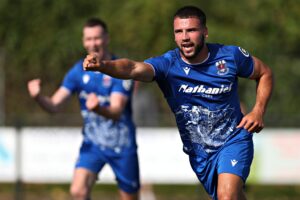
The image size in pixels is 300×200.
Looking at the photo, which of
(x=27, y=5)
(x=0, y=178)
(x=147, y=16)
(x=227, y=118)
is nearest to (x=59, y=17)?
(x=27, y=5)

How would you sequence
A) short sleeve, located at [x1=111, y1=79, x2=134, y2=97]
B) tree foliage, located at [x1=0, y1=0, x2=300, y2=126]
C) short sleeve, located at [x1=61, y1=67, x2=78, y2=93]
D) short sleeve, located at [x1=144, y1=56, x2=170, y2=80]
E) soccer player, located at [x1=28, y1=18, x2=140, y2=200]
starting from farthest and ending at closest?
tree foliage, located at [x1=0, y1=0, x2=300, y2=126] < short sleeve, located at [x1=61, y1=67, x2=78, y2=93] < short sleeve, located at [x1=111, y1=79, x2=134, y2=97] < soccer player, located at [x1=28, y1=18, x2=140, y2=200] < short sleeve, located at [x1=144, y1=56, x2=170, y2=80]

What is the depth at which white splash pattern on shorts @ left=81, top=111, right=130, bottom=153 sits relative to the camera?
32.9ft

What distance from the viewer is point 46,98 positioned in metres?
9.76

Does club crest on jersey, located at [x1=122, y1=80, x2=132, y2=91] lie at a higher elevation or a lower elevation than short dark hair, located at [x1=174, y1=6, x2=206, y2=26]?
lower

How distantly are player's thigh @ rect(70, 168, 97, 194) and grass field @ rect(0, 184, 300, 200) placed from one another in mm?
5819

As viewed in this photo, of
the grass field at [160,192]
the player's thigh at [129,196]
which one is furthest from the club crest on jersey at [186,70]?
the grass field at [160,192]

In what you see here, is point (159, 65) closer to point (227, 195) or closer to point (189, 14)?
point (189, 14)

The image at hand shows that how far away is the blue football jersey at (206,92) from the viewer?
7.75 metres

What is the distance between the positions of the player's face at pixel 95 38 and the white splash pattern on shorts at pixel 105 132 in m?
0.74

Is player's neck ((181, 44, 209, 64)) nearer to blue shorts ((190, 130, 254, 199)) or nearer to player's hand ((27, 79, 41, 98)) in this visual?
blue shorts ((190, 130, 254, 199))

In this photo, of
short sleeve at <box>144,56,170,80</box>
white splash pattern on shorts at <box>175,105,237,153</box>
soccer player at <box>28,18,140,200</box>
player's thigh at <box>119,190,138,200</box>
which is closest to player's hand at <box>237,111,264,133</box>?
white splash pattern on shorts at <box>175,105,237,153</box>

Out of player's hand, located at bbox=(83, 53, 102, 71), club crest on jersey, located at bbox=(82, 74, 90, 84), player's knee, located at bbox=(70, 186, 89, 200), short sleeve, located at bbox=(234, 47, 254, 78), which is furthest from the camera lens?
club crest on jersey, located at bbox=(82, 74, 90, 84)

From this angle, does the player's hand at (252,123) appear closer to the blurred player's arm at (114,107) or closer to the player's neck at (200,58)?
the player's neck at (200,58)

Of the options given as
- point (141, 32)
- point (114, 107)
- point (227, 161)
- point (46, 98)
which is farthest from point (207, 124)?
point (141, 32)
